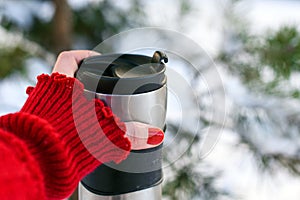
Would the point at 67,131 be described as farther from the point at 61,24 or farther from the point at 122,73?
the point at 61,24

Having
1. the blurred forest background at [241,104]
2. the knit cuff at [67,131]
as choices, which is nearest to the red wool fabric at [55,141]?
the knit cuff at [67,131]

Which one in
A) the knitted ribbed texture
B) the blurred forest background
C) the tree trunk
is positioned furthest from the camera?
the tree trunk

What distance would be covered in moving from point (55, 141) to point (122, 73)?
9cm

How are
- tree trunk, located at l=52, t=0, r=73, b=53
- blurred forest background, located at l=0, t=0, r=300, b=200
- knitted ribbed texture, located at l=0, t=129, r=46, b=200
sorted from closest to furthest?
1. knitted ribbed texture, located at l=0, t=129, r=46, b=200
2. blurred forest background, located at l=0, t=0, r=300, b=200
3. tree trunk, located at l=52, t=0, r=73, b=53

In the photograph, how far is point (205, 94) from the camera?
2.01 ft

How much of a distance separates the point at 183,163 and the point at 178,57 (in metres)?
0.19

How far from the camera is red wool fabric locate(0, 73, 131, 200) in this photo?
0.34 m

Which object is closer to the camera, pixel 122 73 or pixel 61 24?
pixel 122 73

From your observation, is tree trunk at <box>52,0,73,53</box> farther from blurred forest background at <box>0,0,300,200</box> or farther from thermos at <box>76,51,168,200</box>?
Answer: thermos at <box>76,51,168,200</box>

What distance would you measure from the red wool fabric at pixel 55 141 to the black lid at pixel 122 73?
1cm

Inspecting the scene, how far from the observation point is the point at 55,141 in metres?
0.36

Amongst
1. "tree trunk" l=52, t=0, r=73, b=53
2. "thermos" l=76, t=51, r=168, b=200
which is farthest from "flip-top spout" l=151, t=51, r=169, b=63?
"tree trunk" l=52, t=0, r=73, b=53

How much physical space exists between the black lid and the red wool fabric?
0.05 ft

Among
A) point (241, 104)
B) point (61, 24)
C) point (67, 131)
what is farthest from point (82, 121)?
point (61, 24)
